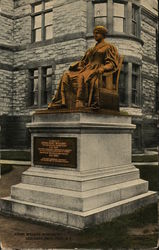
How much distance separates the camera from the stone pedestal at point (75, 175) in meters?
6.19

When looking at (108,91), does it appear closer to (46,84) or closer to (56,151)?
(56,151)

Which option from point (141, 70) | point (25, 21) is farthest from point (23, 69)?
point (141, 70)

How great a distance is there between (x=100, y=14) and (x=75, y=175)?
14.1 meters

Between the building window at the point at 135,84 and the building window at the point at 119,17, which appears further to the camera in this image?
the building window at the point at 135,84

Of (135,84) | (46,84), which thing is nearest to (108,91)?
(135,84)

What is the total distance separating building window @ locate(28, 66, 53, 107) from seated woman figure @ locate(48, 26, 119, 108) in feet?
41.8

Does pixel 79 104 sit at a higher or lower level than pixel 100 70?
lower

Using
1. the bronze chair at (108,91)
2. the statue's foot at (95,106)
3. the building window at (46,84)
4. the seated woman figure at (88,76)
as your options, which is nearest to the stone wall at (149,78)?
the building window at (46,84)

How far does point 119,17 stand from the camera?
1880 cm

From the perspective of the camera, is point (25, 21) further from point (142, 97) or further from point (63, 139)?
point (63, 139)

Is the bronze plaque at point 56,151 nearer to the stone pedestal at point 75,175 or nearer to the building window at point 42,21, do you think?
the stone pedestal at point 75,175

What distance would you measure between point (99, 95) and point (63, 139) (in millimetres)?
1163

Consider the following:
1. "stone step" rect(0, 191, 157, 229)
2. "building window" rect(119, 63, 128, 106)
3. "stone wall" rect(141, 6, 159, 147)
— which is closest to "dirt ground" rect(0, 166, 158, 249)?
"stone step" rect(0, 191, 157, 229)

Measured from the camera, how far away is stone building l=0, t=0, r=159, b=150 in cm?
1883
